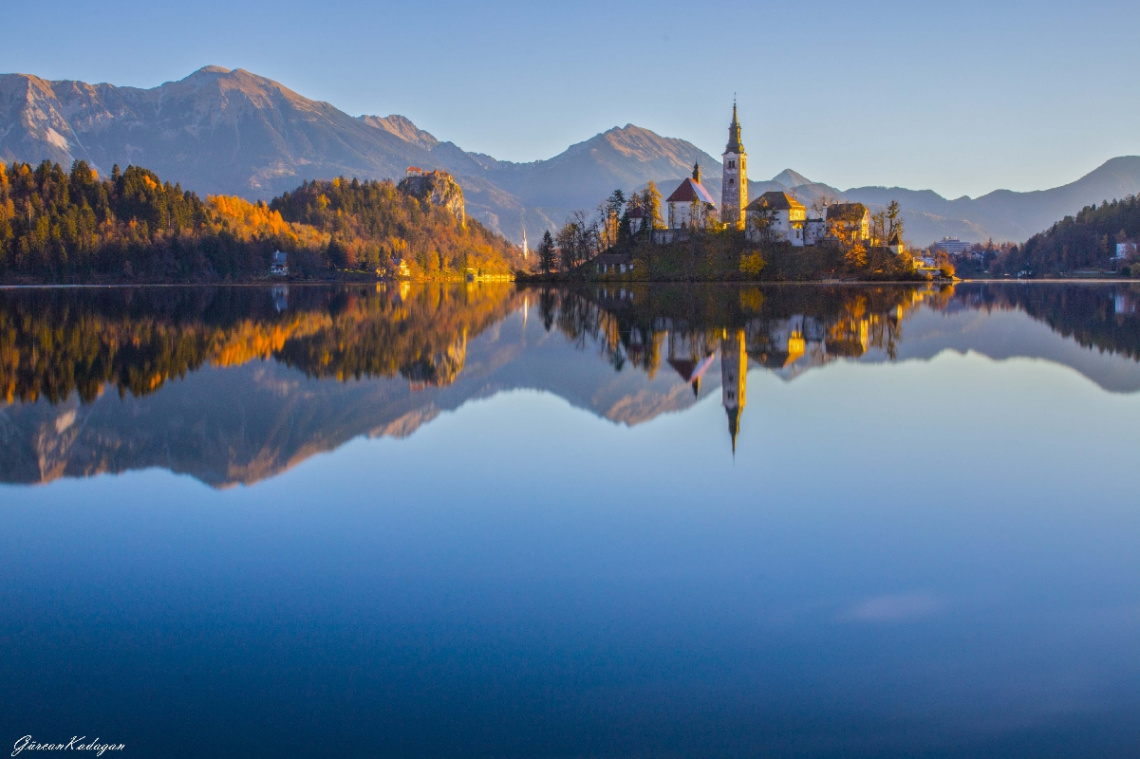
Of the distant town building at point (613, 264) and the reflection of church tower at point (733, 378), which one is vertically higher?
the distant town building at point (613, 264)

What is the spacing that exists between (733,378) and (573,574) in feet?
41.3

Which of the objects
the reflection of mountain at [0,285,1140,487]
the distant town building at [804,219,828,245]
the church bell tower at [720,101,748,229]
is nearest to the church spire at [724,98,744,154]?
the church bell tower at [720,101,748,229]

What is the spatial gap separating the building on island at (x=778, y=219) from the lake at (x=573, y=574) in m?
99.0

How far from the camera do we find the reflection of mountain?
12.8 m

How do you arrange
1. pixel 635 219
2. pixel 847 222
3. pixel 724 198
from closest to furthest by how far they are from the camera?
1. pixel 847 222
2. pixel 635 219
3. pixel 724 198

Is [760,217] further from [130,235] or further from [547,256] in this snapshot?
[130,235]

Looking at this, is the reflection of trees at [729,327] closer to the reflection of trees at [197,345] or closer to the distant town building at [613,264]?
the reflection of trees at [197,345]

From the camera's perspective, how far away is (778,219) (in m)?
118

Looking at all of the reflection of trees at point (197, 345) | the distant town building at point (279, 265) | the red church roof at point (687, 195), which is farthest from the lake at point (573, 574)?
the distant town building at point (279, 265)

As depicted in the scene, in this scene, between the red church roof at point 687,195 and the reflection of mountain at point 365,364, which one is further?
the red church roof at point 687,195

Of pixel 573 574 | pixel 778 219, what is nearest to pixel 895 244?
pixel 778 219

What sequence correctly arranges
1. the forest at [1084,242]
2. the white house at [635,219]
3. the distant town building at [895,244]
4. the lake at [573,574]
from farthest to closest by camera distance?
1. the forest at [1084,242]
2. the white house at [635,219]
3. the distant town building at [895,244]
4. the lake at [573,574]

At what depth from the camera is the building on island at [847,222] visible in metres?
112

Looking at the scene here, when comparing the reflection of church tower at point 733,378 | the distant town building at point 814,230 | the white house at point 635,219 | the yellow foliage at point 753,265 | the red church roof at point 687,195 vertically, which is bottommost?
the reflection of church tower at point 733,378
